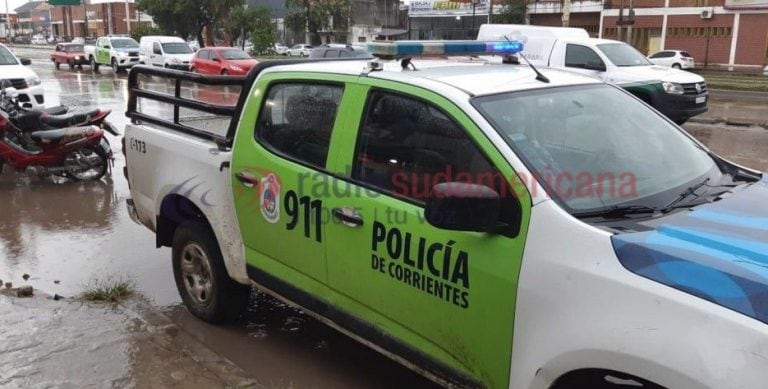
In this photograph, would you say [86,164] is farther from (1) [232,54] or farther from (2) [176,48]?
(2) [176,48]

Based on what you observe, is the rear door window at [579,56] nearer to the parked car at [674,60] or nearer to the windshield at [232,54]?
the windshield at [232,54]

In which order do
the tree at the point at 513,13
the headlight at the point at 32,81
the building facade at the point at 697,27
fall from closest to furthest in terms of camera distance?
the headlight at the point at 32,81 → the building facade at the point at 697,27 → the tree at the point at 513,13

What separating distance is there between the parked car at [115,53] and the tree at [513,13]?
29.7 metres

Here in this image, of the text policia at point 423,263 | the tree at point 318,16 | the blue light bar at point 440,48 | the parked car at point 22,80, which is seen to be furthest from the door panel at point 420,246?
the tree at point 318,16

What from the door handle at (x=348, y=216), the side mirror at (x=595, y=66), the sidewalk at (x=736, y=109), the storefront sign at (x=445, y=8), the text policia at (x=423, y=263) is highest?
the storefront sign at (x=445, y=8)

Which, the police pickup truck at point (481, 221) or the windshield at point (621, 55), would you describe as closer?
the police pickup truck at point (481, 221)

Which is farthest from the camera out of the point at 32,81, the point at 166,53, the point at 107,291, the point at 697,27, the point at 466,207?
the point at 697,27

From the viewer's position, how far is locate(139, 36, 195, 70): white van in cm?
2953

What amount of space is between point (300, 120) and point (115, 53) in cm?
3202

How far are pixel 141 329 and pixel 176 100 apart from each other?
154 centimetres

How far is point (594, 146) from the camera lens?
3033 mm

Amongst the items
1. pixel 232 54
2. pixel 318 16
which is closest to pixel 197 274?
pixel 232 54

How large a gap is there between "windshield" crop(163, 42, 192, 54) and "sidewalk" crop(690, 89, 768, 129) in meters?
22.2

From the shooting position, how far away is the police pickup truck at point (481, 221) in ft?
7.02
